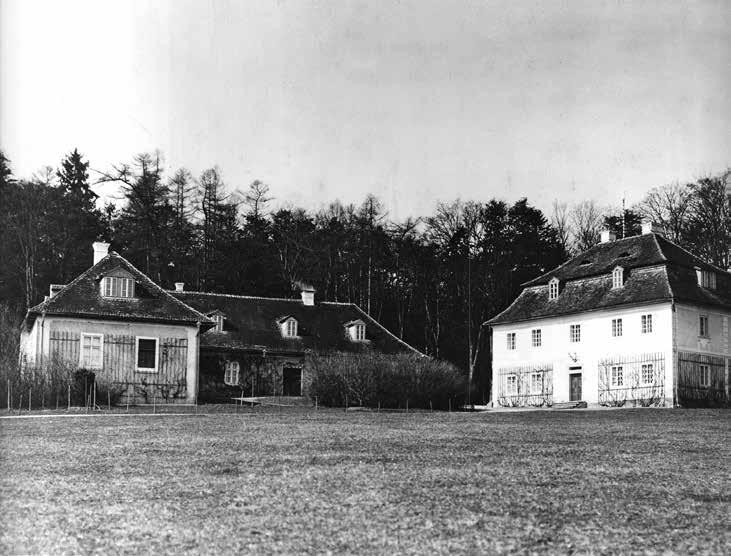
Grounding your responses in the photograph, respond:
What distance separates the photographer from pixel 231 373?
45.6 metres

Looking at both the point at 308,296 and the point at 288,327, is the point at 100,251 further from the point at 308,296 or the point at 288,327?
the point at 308,296

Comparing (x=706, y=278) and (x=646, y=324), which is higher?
(x=706, y=278)

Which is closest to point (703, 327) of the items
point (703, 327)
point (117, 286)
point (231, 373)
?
point (703, 327)

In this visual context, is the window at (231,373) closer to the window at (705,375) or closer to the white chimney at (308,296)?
the white chimney at (308,296)

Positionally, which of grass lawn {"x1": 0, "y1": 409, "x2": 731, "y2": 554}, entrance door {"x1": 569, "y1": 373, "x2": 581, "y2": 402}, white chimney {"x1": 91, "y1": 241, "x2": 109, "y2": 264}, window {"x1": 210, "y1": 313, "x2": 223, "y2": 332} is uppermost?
white chimney {"x1": 91, "y1": 241, "x2": 109, "y2": 264}

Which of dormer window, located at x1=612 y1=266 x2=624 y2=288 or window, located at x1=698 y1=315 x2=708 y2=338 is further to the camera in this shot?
dormer window, located at x1=612 y1=266 x2=624 y2=288

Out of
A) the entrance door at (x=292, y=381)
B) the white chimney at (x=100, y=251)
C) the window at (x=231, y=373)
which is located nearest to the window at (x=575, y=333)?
the entrance door at (x=292, y=381)

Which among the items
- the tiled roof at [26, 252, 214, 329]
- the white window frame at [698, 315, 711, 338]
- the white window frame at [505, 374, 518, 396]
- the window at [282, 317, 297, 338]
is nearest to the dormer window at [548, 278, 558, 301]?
the white window frame at [505, 374, 518, 396]

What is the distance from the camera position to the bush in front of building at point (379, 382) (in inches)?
1326

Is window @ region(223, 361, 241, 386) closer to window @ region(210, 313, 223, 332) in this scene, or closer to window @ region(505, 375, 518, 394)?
window @ region(210, 313, 223, 332)

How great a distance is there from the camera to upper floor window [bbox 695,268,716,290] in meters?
45.3

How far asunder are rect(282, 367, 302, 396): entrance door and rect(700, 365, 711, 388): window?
1795 centimetres

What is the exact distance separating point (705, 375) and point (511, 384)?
10.1 meters

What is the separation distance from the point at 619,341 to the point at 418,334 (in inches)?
749
